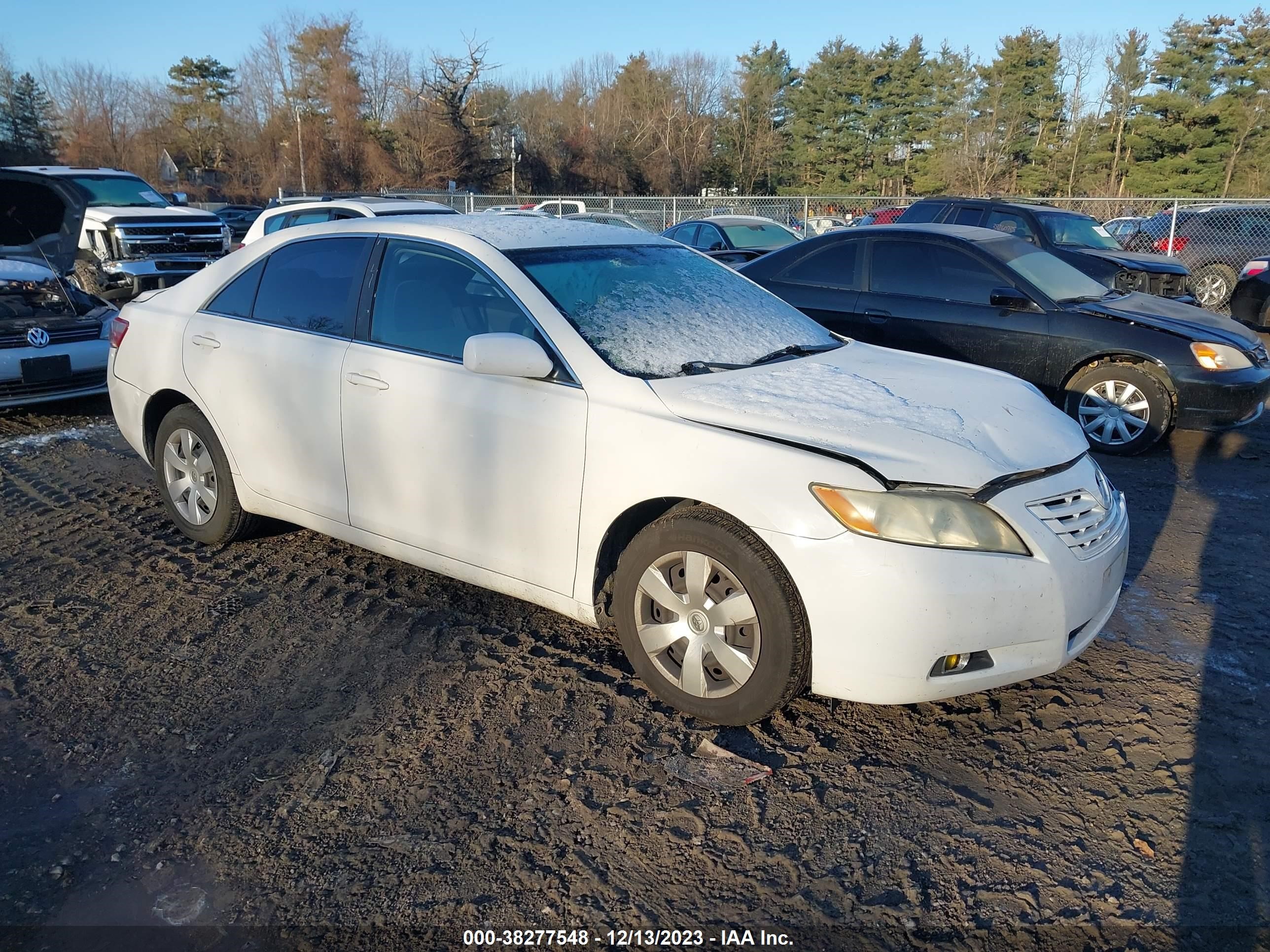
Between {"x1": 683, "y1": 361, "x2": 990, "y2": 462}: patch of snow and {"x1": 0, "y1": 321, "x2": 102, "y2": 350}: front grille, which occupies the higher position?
{"x1": 683, "y1": 361, "x2": 990, "y2": 462}: patch of snow

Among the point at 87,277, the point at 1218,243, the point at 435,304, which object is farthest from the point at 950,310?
the point at 87,277

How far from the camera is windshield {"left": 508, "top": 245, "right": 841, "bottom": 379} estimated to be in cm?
357

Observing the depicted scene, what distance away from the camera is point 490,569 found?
3.63m

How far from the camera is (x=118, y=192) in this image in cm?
1526

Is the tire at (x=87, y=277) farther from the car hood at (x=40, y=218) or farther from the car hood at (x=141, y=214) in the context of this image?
the car hood at (x=141, y=214)

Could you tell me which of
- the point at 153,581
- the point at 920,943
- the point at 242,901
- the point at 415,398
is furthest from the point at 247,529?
the point at 920,943

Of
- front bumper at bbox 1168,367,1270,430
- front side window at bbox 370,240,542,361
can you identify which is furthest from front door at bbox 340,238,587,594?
front bumper at bbox 1168,367,1270,430

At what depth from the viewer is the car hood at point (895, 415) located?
2984 millimetres

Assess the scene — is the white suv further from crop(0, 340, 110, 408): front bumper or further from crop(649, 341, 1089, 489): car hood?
crop(649, 341, 1089, 489): car hood

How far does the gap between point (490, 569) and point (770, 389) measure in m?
1.25

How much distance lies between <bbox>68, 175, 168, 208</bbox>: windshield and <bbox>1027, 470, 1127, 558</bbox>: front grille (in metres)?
15.5

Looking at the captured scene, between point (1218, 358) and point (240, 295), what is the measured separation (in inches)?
244

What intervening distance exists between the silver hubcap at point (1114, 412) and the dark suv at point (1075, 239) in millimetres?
4907

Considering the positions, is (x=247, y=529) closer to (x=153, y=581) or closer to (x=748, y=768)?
(x=153, y=581)
